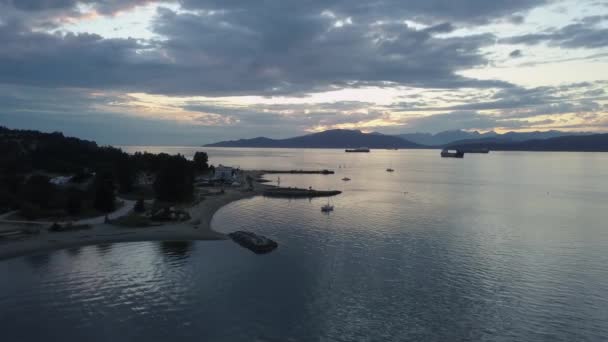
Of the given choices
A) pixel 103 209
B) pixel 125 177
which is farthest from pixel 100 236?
pixel 125 177

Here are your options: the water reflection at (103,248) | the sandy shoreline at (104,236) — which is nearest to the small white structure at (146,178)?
the sandy shoreline at (104,236)

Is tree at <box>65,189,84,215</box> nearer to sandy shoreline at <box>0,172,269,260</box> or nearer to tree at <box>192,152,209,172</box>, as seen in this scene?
sandy shoreline at <box>0,172,269,260</box>

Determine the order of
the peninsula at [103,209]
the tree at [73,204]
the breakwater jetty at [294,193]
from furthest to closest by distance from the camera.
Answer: the breakwater jetty at [294,193] < the tree at [73,204] < the peninsula at [103,209]

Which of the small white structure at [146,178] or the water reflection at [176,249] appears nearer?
the water reflection at [176,249]

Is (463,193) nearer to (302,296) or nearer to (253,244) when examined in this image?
(253,244)

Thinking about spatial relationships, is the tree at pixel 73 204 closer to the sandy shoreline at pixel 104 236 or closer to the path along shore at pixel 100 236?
the path along shore at pixel 100 236

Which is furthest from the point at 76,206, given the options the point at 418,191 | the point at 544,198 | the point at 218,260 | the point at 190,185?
the point at 544,198

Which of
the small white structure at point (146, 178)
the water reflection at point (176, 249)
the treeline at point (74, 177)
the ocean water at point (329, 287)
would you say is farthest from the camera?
the small white structure at point (146, 178)
